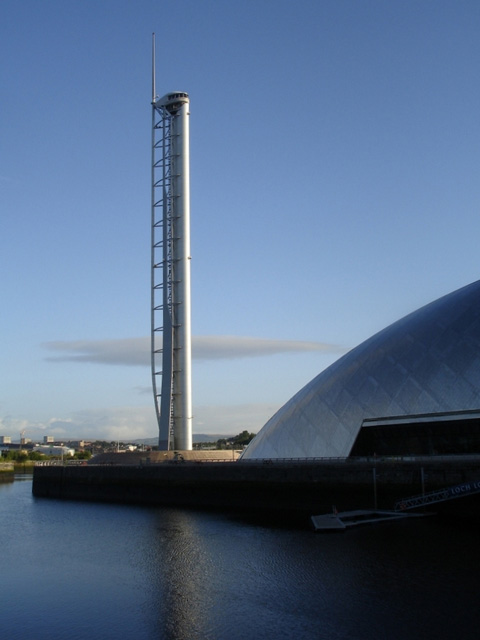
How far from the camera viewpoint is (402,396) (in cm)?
3716

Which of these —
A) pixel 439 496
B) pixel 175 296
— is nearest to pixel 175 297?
pixel 175 296

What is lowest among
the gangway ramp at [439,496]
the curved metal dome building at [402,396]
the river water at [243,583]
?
the river water at [243,583]

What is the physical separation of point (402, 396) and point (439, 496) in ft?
20.4

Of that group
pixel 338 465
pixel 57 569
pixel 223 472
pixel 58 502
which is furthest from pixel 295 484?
pixel 58 502

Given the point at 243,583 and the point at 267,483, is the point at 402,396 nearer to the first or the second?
the point at 267,483

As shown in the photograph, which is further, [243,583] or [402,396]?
[402,396]

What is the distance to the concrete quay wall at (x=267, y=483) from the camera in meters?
34.8

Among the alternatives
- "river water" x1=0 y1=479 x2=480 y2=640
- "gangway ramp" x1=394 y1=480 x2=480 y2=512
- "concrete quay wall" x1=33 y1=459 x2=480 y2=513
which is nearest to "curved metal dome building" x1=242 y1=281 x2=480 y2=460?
"concrete quay wall" x1=33 y1=459 x2=480 y2=513

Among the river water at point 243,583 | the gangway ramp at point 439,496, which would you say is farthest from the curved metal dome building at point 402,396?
the river water at point 243,583

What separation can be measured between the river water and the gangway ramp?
68.9 inches

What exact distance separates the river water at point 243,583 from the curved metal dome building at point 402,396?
245 inches

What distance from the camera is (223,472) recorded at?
44062mm

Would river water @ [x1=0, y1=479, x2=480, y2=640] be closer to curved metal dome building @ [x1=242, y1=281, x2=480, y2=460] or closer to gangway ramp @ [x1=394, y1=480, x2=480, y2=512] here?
gangway ramp @ [x1=394, y1=480, x2=480, y2=512]

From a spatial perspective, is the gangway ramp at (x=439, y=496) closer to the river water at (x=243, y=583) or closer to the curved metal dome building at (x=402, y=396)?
the river water at (x=243, y=583)
